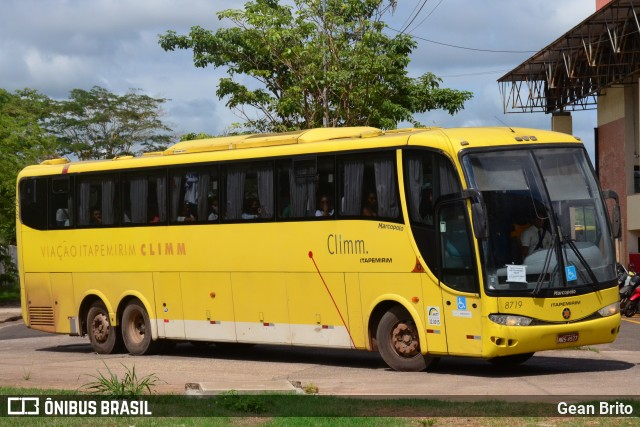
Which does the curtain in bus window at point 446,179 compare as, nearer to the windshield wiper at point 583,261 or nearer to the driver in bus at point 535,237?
the driver in bus at point 535,237

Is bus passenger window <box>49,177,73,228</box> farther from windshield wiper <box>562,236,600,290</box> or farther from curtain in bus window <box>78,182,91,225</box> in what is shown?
windshield wiper <box>562,236,600,290</box>

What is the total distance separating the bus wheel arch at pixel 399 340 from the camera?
17.7 metres

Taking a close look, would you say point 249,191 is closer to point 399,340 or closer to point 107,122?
point 399,340

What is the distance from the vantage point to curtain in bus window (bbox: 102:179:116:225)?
22.7 meters

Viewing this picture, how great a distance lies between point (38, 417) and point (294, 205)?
808cm

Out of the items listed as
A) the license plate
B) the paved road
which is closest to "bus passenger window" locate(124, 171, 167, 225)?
the paved road

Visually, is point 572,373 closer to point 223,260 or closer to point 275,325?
point 275,325

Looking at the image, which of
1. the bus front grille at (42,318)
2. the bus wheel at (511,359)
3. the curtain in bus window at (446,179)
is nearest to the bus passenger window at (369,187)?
the curtain in bus window at (446,179)

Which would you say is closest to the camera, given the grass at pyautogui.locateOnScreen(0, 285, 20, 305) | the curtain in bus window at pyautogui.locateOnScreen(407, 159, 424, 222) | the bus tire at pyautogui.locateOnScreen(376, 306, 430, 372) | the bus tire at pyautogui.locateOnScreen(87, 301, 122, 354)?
the curtain in bus window at pyautogui.locateOnScreen(407, 159, 424, 222)

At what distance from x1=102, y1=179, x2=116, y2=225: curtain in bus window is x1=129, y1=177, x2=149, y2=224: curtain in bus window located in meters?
0.52

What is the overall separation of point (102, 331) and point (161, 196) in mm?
Answer: 3036

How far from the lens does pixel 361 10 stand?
121 ft

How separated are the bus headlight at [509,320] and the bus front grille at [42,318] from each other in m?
10.7

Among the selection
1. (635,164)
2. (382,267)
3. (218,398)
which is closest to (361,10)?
(635,164)
